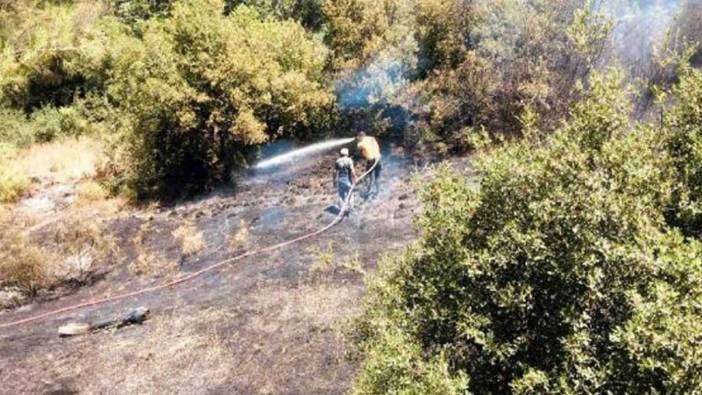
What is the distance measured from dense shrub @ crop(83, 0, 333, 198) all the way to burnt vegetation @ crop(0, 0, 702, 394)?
0.22 feet

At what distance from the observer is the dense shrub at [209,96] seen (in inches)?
763

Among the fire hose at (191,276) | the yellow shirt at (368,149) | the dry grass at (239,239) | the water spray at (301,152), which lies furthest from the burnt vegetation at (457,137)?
the yellow shirt at (368,149)

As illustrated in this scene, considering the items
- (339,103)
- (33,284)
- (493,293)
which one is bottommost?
(33,284)

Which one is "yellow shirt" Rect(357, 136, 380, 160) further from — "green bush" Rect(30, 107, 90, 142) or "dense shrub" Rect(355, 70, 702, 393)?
"green bush" Rect(30, 107, 90, 142)

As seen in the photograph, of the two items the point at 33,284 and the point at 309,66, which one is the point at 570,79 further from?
the point at 33,284

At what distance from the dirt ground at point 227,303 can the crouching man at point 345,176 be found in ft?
1.41

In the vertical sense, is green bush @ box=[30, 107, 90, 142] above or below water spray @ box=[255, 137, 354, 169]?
above

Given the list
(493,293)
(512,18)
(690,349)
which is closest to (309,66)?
(512,18)

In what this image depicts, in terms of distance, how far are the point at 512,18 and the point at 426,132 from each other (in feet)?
12.8

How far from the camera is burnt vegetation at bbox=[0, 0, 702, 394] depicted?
17.6 ft

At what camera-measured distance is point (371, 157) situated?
16906mm

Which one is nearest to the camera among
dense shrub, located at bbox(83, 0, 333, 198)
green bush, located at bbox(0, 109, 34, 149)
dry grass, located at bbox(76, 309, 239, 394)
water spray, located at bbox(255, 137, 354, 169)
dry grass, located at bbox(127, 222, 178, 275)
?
dry grass, located at bbox(76, 309, 239, 394)

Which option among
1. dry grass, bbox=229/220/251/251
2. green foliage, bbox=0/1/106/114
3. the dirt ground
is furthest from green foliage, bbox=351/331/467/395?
green foliage, bbox=0/1/106/114

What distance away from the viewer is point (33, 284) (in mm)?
15531
